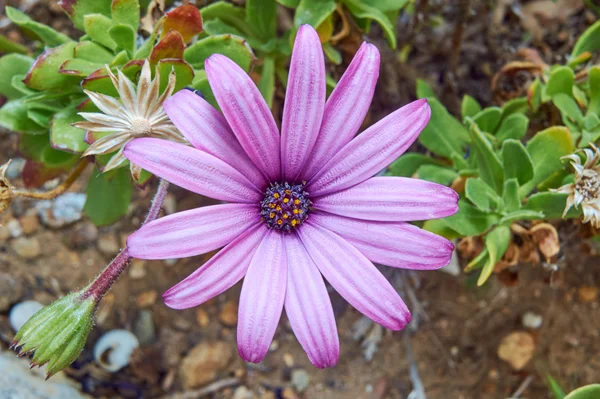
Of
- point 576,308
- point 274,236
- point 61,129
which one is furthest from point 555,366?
point 61,129

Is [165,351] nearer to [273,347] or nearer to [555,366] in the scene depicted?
[273,347]

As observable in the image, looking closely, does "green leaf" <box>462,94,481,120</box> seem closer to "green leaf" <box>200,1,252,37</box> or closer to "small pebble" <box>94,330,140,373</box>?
"green leaf" <box>200,1,252,37</box>

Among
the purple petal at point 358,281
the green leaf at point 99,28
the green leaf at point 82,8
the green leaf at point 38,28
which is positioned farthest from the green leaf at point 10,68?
the purple petal at point 358,281

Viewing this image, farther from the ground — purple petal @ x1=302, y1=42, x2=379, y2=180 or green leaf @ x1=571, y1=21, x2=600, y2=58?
purple petal @ x1=302, y1=42, x2=379, y2=180

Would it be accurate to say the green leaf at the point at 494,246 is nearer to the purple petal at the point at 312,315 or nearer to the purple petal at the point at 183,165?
the purple petal at the point at 312,315

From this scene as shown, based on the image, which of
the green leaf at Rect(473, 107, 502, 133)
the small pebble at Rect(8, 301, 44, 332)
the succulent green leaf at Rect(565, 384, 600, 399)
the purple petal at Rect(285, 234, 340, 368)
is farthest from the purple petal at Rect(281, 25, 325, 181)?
the small pebble at Rect(8, 301, 44, 332)

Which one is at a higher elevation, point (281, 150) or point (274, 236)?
point (281, 150)
